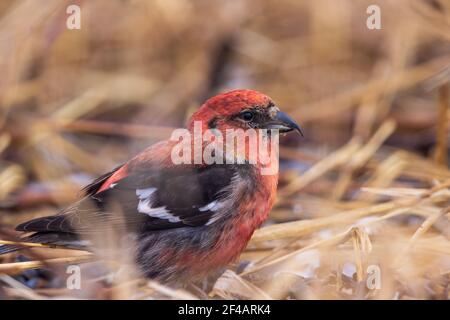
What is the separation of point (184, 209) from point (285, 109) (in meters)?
1.85

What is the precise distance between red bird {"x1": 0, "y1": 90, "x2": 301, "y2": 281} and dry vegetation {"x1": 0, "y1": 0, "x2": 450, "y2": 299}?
0.11 meters

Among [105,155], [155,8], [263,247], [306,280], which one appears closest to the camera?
[306,280]

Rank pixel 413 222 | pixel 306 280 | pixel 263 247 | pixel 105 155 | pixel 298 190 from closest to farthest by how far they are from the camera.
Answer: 1. pixel 306 280
2. pixel 263 247
3. pixel 413 222
4. pixel 298 190
5. pixel 105 155

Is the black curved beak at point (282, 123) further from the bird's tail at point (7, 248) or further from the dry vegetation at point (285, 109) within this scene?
the bird's tail at point (7, 248)

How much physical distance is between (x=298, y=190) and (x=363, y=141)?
61 cm

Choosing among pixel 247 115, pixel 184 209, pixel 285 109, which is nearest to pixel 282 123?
pixel 247 115

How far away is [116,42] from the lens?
4.96m

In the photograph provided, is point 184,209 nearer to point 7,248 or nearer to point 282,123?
point 282,123

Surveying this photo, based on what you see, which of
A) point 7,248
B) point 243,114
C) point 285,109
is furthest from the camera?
point 285,109

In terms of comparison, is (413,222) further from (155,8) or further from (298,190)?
(155,8)

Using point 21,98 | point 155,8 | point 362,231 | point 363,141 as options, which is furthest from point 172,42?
point 362,231

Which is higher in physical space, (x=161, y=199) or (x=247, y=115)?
(x=247, y=115)

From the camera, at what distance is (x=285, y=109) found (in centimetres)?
441

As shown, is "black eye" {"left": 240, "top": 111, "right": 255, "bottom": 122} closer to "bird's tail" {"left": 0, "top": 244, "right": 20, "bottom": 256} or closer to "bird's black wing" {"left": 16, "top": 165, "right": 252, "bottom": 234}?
"bird's black wing" {"left": 16, "top": 165, "right": 252, "bottom": 234}
